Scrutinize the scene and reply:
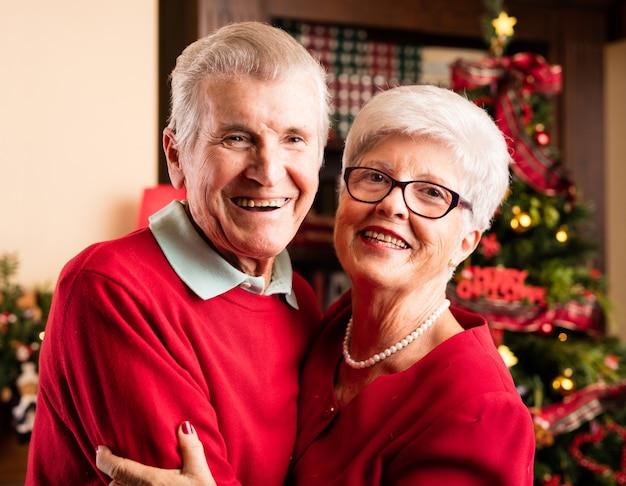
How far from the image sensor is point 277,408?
4.73 ft

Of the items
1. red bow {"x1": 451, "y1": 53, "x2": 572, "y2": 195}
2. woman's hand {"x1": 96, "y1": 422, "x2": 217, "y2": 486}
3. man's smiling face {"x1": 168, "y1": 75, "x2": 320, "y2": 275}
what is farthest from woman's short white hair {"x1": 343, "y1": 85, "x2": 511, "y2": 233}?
red bow {"x1": 451, "y1": 53, "x2": 572, "y2": 195}

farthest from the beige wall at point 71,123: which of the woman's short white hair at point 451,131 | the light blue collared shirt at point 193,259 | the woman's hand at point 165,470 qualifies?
the woman's hand at point 165,470

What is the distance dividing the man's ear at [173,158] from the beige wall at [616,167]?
3.78 metres

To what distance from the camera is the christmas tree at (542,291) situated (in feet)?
9.86

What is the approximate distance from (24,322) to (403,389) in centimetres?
212

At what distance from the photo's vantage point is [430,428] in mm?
1233

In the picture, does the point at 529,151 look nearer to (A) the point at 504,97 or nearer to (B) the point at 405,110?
(A) the point at 504,97

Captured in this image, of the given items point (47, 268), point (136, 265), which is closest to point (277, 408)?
point (136, 265)

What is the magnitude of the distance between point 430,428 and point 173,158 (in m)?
0.68

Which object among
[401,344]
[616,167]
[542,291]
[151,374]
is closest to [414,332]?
[401,344]

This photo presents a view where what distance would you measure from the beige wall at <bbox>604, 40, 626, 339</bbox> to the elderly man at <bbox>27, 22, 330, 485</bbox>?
3695mm

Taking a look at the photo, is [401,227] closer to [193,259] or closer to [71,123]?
[193,259]

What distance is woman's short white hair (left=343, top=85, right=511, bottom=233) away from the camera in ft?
4.56

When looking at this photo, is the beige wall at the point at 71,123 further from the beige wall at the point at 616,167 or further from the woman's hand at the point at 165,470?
the beige wall at the point at 616,167
